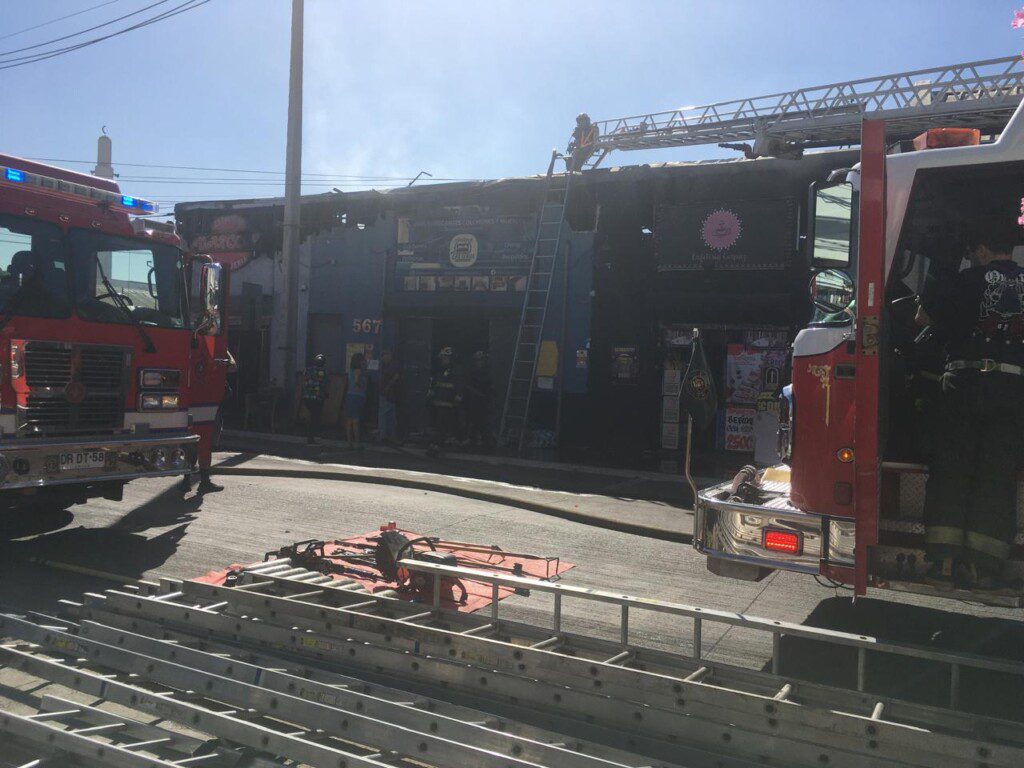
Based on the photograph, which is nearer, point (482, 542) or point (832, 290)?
point (832, 290)

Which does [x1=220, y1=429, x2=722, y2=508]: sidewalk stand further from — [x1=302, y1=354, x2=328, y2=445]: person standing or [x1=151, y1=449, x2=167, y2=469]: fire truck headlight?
[x1=151, y1=449, x2=167, y2=469]: fire truck headlight

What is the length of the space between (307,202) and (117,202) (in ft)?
40.2

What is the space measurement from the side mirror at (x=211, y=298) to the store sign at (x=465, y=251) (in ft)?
29.3

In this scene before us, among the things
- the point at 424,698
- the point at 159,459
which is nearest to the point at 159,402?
the point at 159,459

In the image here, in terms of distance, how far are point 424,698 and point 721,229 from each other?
1240 cm

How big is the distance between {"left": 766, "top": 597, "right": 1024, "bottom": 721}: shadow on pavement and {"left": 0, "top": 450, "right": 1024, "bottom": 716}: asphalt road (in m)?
0.02

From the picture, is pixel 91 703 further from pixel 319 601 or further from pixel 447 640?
pixel 447 640

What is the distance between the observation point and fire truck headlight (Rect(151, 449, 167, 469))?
7758 millimetres

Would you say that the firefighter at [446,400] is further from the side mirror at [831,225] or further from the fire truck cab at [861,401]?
the side mirror at [831,225]

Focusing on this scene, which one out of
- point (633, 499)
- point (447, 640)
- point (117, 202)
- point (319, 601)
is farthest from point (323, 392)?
point (447, 640)

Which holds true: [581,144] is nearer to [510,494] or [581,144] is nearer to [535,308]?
[535,308]

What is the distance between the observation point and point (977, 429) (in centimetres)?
424

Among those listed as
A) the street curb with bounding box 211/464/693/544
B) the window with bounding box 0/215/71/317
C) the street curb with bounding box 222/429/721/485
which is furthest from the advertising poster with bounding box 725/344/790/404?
the window with bounding box 0/215/71/317

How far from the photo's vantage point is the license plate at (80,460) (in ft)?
23.0
